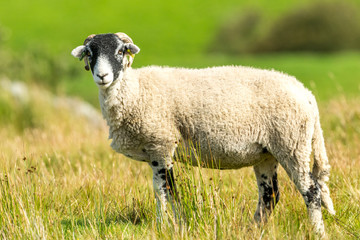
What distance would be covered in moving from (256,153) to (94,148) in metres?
3.65

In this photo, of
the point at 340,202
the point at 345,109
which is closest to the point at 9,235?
the point at 340,202

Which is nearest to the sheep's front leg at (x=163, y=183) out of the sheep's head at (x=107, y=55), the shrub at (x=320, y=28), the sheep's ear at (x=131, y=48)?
the sheep's head at (x=107, y=55)

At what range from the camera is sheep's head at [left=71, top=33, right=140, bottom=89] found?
4246 mm

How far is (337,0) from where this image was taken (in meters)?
38.4

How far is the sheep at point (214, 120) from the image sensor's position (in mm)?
4477

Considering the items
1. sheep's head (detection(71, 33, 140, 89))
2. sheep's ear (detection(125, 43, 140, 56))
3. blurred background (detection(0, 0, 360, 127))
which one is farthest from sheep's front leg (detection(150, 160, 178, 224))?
blurred background (detection(0, 0, 360, 127))

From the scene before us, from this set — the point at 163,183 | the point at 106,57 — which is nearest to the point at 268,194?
the point at 163,183

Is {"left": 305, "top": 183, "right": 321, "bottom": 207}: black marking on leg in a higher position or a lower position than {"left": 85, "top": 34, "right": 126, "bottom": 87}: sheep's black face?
lower

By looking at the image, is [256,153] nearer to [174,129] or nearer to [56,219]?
[174,129]

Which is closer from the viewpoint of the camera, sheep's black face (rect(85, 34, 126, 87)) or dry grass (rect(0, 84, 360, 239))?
dry grass (rect(0, 84, 360, 239))

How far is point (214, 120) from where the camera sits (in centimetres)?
450

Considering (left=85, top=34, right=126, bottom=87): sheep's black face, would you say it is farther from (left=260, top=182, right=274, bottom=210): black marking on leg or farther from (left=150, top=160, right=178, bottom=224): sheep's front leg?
(left=260, top=182, right=274, bottom=210): black marking on leg

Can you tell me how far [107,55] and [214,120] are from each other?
1.07 meters

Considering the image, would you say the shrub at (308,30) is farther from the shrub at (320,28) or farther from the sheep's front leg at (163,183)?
the sheep's front leg at (163,183)
